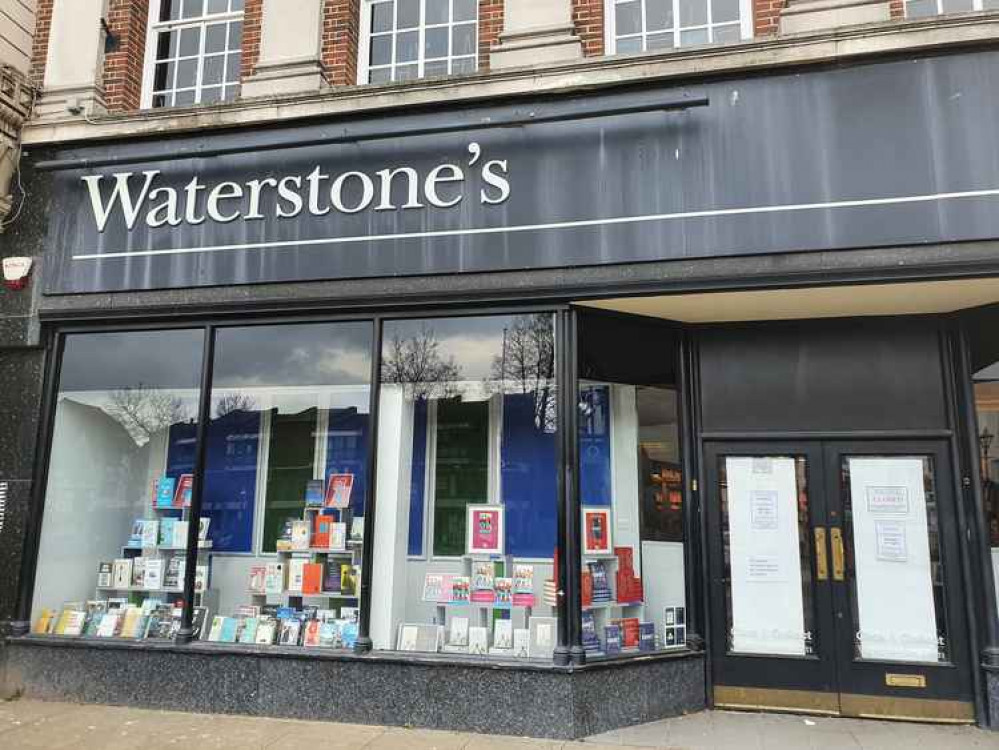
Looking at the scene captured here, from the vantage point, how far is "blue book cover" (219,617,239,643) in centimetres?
675

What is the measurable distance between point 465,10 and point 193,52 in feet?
10.00

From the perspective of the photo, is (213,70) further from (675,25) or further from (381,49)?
(675,25)

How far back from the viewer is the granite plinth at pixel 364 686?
5812 mm

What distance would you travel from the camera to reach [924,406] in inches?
249

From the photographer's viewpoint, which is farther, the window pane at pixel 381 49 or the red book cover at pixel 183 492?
the window pane at pixel 381 49

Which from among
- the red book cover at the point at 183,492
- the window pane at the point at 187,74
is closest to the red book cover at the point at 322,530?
the red book cover at the point at 183,492

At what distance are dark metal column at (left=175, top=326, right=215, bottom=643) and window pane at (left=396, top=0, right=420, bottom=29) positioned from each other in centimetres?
362

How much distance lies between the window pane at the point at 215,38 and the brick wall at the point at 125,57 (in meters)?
0.73

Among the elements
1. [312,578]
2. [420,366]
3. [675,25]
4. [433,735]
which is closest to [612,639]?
[433,735]

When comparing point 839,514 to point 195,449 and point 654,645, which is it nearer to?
point 654,645

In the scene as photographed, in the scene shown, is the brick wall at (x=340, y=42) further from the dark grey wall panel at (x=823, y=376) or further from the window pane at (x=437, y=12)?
the dark grey wall panel at (x=823, y=376)

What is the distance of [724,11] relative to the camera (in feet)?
22.6

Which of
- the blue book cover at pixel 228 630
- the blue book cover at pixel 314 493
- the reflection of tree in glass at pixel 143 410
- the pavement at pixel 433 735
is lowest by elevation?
the pavement at pixel 433 735

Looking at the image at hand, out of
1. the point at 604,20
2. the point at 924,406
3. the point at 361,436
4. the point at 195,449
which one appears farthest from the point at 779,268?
the point at 195,449
